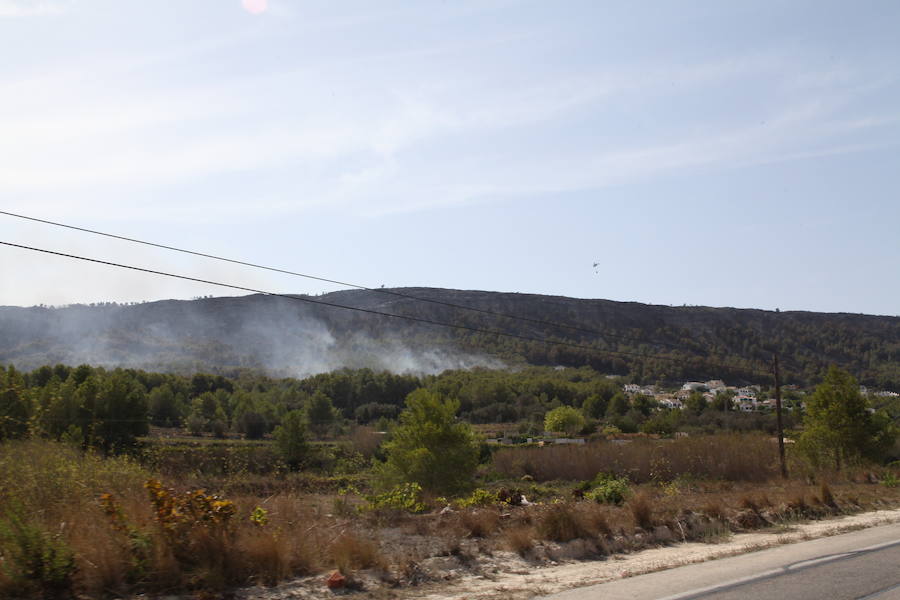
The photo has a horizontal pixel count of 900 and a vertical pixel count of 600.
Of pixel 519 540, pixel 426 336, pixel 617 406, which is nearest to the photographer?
pixel 519 540

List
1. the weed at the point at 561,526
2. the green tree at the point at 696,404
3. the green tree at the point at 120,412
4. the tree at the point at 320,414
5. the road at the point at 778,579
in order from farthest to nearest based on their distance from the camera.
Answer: the green tree at the point at 696,404 → the tree at the point at 320,414 → the green tree at the point at 120,412 → the weed at the point at 561,526 → the road at the point at 778,579

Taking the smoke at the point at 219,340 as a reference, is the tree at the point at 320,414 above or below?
below

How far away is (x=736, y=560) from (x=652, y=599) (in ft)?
13.9

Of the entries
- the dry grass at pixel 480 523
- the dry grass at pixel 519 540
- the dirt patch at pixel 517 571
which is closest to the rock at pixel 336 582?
the dirt patch at pixel 517 571

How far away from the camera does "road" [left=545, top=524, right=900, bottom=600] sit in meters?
9.78

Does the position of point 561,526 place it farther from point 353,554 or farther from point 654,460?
point 654,460

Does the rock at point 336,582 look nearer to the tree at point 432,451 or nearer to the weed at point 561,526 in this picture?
the weed at point 561,526

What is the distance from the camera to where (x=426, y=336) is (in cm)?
18075

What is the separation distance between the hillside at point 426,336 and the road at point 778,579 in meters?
118

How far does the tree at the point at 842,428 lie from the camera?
44.3 meters

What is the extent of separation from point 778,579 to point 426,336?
559 feet

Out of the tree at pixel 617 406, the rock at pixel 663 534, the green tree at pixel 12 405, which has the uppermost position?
the green tree at pixel 12 405

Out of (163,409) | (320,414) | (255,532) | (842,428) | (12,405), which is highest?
(12,405)

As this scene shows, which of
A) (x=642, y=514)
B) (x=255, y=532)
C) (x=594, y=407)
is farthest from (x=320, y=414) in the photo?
(x=255, y=532)
